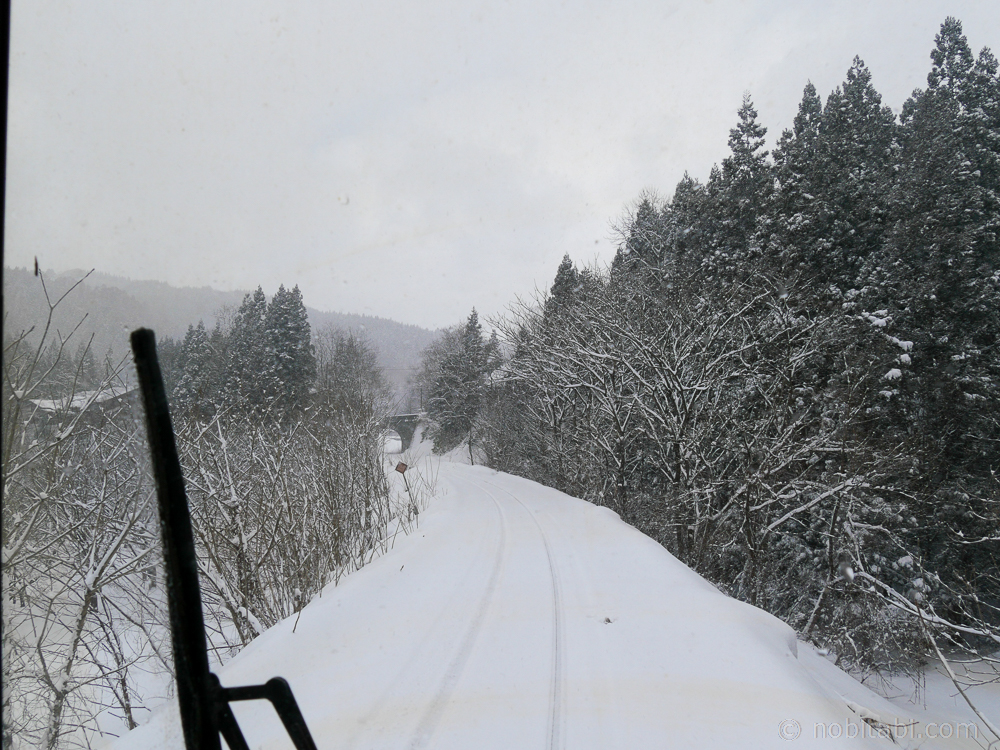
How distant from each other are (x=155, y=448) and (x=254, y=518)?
5204 mm

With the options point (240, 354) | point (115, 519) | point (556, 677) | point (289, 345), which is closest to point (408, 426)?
point (289, 345)

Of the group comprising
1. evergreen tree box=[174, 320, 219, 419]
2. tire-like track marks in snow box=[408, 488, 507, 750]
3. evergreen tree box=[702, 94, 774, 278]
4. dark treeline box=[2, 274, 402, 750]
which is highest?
evergreen tree box=[702, 94, 774, 278]

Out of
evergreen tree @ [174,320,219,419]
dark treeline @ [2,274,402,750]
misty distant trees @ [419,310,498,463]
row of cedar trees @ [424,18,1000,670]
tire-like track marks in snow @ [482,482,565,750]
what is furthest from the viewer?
misty distant trees @ [419,310,498,463]

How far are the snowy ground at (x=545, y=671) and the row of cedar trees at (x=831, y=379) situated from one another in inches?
231

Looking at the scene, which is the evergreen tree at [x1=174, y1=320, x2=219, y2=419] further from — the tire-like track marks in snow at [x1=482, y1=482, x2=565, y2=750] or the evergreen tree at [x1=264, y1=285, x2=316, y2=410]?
the tire-like track marks in snow at [x1=482, y1=482, x2=565, y2=750]

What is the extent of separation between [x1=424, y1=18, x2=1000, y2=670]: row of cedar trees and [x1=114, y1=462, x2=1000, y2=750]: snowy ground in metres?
5.86

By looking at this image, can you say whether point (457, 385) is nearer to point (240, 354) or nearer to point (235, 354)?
A: point (240, 354)

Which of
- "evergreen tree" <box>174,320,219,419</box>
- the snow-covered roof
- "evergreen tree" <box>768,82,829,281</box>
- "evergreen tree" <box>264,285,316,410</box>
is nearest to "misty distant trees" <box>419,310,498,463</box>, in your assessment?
"evergreen tree" <box>768,82,829,281</box>

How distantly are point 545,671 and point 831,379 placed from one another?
43.6ft

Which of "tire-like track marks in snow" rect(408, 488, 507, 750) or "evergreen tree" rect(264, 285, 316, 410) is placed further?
"evergreen tree" rect(264, 285, 316, 410)

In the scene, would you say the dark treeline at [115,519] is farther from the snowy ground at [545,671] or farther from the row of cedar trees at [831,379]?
the row of cedar trees at [831,379]

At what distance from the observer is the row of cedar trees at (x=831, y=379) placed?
11477mm

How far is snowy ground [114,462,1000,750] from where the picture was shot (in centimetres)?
316

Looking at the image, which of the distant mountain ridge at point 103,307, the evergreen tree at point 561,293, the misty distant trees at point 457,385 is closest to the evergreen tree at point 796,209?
the evergreen tree at point 561,293
